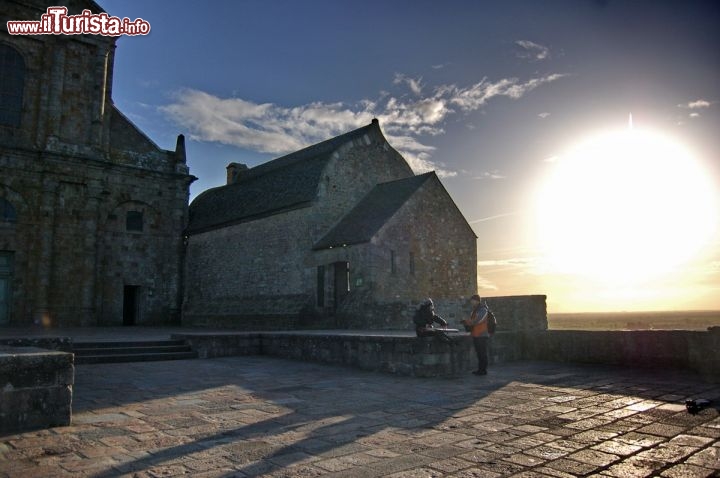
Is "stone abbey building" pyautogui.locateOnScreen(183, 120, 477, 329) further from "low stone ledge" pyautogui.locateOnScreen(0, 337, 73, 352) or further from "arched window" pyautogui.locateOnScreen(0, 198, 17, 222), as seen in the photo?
"low stone ledge" pyautogui.locateOnScreen(0, 337, 73, 352)

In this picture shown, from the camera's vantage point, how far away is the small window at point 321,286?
2125 centimetres

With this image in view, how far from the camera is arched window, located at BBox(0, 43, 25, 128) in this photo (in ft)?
77.5

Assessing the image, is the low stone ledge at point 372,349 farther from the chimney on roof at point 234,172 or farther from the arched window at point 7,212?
the chimney on roof at point 234,172

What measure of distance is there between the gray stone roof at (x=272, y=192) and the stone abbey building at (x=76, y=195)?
2.67 metres

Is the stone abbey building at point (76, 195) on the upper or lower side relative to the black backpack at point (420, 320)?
upper

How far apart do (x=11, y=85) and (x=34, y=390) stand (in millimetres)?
23940

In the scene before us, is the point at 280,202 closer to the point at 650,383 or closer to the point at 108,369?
the point at 108,369

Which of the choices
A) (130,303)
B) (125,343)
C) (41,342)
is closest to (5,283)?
(130,303)

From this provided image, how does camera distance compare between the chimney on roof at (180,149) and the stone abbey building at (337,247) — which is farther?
the chimney on roof at (180,149)

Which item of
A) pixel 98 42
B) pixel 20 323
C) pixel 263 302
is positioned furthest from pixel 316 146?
pixel 20 323

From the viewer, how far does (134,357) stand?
12070 mm

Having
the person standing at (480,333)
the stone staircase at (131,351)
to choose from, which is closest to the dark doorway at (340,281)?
the stone staircase at (131,351)

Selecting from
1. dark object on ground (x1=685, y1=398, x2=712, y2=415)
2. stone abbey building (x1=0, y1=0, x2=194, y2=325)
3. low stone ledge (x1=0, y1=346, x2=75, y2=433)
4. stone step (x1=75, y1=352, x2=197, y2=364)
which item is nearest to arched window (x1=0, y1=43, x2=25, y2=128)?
stone abbey building (x1=0, y1=0, x2=194, y2=325)

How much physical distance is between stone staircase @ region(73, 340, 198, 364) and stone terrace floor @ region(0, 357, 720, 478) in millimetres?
3159
